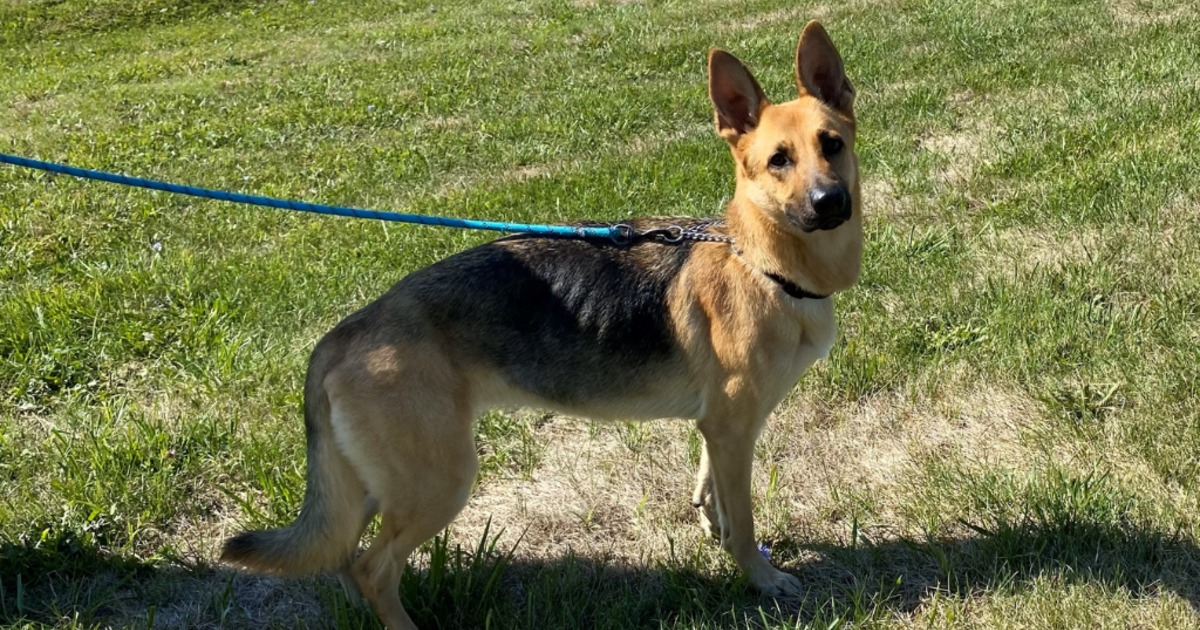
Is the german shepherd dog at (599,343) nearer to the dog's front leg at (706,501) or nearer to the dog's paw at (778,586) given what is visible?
the dog's paw at (778,586)

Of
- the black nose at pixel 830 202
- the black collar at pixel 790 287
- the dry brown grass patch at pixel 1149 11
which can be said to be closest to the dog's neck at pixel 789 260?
the black collar at pixel 790 287

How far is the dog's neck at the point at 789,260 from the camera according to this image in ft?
10.5

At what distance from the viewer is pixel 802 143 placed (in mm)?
3131

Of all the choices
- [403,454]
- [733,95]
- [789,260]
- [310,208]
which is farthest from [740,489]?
[310,208]

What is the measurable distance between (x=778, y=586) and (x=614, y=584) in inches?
24.0

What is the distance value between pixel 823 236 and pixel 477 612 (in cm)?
183

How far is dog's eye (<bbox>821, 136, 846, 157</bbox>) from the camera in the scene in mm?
3146

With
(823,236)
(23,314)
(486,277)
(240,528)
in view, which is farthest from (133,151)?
(823,236)

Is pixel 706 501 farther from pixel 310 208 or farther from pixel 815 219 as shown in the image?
pixel 310 208

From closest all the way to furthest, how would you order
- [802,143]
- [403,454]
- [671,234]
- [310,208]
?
[403,454] < [802,143] < [310,208] < [671,234]

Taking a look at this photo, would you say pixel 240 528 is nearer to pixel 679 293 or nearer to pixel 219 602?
pixel 219 602

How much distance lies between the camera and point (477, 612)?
3.25 metres

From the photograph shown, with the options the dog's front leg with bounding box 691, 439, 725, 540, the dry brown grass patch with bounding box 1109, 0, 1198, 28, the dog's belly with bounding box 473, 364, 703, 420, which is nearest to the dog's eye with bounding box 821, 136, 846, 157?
the dog's belly with bounding box 473, 364, 703, 420

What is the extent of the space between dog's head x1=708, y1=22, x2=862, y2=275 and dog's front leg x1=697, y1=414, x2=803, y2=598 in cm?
74
